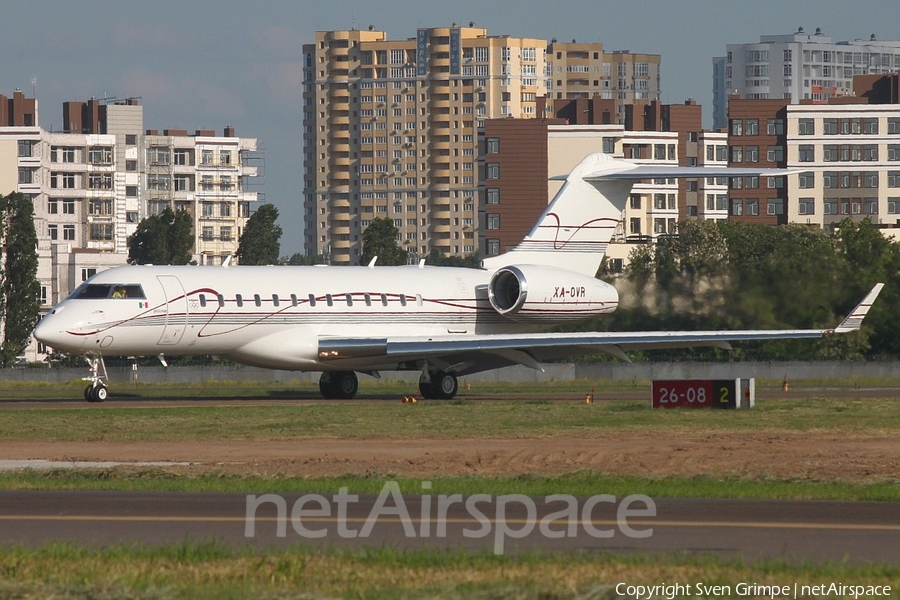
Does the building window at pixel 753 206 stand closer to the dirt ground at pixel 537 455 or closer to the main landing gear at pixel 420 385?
the main landing gear at pixel 420 385

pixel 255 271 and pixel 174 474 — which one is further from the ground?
pixel 255 271

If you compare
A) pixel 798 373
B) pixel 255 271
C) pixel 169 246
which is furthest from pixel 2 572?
pixel 169 246

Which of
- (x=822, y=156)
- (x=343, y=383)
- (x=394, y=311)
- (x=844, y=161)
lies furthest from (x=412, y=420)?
(x=844, y=161)

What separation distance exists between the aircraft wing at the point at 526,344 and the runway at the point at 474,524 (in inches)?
818

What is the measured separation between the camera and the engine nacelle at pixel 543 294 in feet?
137

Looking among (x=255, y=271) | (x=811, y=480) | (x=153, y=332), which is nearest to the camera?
(x=811, y=480)

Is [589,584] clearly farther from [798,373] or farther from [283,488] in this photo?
[798,373]

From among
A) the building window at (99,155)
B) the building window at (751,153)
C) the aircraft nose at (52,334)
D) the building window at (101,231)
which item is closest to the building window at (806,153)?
the building window at (751,153)

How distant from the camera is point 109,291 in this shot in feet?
120

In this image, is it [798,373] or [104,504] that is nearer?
[104,504]

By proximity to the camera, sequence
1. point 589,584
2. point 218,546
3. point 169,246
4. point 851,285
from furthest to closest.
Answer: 1. point 169,246
2. point 851,285
3. point 218,546
4. point 589,584

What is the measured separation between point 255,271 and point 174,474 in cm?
1956

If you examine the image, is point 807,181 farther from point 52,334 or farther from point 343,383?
point 52,334

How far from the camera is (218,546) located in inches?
520
